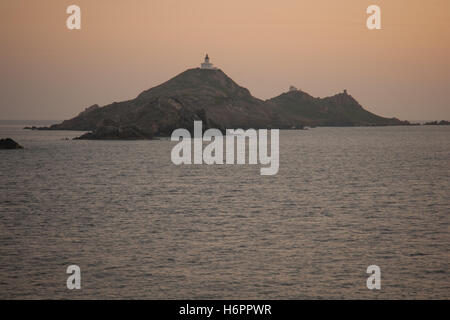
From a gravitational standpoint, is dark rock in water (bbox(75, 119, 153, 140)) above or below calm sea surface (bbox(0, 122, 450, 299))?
above

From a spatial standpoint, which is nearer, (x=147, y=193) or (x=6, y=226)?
(x=6, y=226)

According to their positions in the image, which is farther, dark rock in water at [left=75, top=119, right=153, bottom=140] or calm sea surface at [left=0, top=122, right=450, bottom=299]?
dark rock in water at [left=75, top=119, right=153, bottom=140]

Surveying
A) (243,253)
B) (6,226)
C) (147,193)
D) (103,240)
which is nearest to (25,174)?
(147,193)

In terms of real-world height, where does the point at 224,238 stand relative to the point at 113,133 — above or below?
below

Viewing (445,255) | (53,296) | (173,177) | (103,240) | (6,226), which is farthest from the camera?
(173,177)

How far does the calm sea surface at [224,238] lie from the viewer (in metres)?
22.1

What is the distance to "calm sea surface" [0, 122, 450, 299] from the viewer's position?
872 inches

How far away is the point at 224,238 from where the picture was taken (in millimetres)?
30750

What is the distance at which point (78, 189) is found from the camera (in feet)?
177

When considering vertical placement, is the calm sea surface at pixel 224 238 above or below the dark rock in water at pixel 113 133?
below

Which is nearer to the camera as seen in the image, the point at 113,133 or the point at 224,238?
the point at 224,238

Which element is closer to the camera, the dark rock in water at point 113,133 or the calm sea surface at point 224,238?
the calm sea surface at point 224,238
